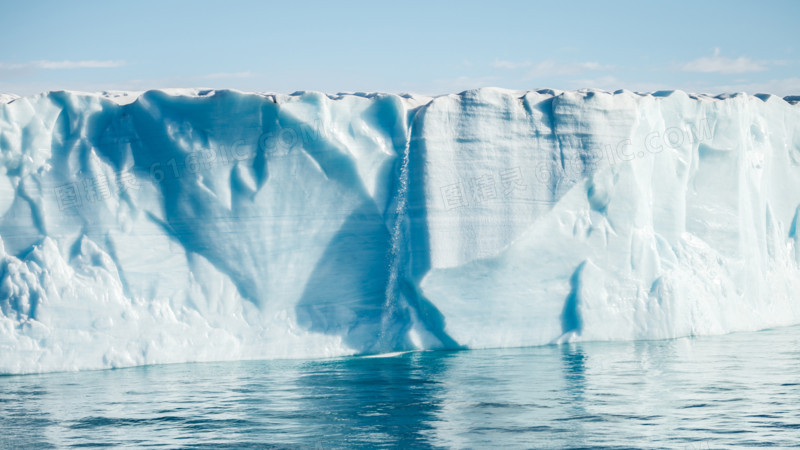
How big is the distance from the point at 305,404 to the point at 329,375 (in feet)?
5.19

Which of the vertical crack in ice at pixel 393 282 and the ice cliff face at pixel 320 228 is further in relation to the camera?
the vertical crack in ice at pixel 393 282

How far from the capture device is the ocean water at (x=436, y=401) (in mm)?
6973

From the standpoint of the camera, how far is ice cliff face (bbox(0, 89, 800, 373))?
10.8 meters

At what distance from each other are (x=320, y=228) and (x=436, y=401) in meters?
3.73

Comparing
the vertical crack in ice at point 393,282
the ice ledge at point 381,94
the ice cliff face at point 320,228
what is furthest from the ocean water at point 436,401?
the ice ledge at point 381,94

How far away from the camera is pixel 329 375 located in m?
9.83

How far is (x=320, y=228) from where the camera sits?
11391 millimetres

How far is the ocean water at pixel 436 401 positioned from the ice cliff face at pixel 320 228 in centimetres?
48

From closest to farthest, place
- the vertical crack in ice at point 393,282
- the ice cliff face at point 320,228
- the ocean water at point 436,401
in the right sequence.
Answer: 1. the ocean water at point 436,401
2. the ice cliff face at point 320,228
3. the vertical crack in ice at point 393,282

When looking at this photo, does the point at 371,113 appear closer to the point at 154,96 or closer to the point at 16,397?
the point at 154,96

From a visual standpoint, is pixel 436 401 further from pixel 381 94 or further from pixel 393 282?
pixel 381 94

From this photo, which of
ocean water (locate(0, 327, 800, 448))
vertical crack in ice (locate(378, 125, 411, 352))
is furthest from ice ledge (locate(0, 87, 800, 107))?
ocean water (locate(0, 327, 800, 448))

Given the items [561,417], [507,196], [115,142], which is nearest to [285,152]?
[115,142]

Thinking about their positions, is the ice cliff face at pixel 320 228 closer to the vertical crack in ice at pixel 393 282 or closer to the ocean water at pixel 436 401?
the vertical crack in ice at pixel 393 282
